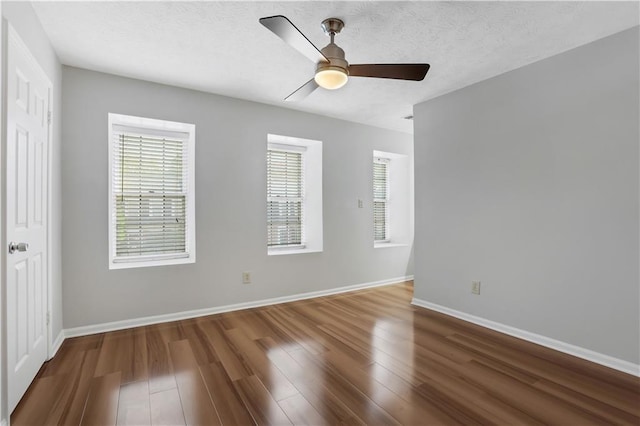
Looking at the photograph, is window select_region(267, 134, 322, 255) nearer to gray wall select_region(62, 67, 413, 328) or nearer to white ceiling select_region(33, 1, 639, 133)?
gray wall select_region(62, 67, 413, 328)

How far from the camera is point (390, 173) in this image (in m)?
5.47

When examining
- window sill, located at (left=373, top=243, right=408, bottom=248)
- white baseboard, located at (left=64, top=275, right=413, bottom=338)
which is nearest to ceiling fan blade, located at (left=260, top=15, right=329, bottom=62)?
white baseboard, located at (left=64, top=275, right=413, bottom=338)

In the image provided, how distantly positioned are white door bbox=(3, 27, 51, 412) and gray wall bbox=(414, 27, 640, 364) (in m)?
3.63

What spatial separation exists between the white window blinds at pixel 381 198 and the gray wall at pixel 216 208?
0.42 metres

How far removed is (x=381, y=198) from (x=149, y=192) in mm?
3551

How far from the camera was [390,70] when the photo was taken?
2.18 metres

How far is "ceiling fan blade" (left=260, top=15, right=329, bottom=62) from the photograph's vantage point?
1638 mm

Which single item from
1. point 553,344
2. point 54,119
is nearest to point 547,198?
point 553,344

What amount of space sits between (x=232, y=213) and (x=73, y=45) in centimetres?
201

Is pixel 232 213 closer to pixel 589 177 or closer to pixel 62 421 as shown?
pixel 62 421

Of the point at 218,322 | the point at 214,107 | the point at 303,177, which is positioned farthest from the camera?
the point at 303,177

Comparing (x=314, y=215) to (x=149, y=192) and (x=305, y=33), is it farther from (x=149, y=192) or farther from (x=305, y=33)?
(x=305, y=33)

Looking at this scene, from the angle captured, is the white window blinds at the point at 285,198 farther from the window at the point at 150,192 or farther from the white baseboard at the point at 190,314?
the window at the point at 150,192

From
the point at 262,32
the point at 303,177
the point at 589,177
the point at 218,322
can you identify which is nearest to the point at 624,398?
the point at 589,177
